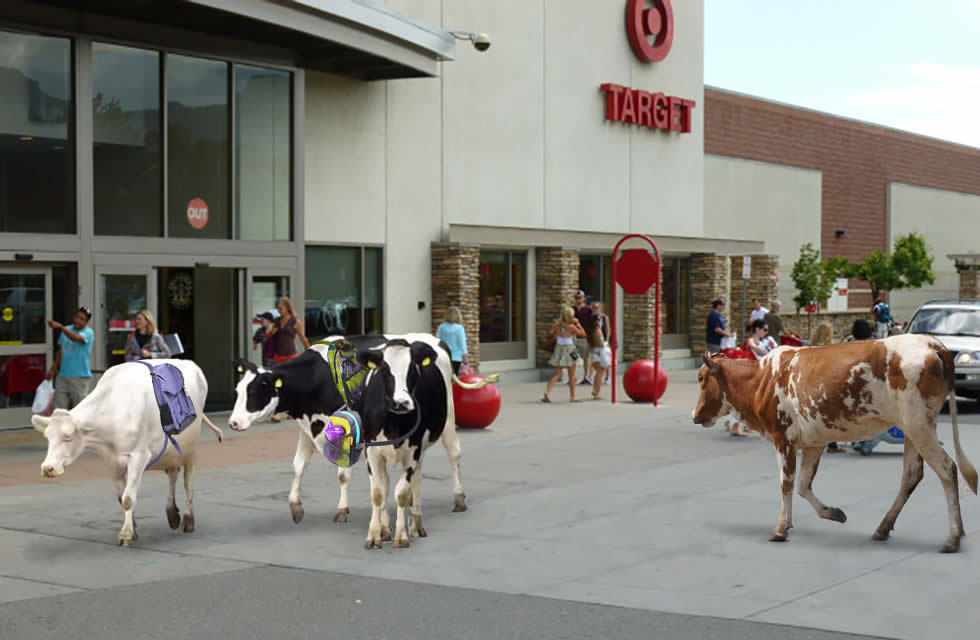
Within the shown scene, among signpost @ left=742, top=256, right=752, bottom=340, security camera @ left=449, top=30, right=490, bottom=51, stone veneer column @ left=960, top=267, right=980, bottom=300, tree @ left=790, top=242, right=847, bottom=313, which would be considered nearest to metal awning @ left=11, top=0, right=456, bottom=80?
security camera @ left=449, top=30, right=490, bottom=51

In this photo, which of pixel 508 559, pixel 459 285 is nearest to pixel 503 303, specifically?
pixel 459 285

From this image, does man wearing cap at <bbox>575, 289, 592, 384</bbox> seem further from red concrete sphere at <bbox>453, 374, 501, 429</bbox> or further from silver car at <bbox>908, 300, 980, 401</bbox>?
red concrete sphere at <bbox>453, 374, 501, 429</bbox>

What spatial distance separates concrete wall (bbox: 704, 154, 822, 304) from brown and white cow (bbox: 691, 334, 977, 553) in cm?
3257

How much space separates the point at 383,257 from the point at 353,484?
11888mm

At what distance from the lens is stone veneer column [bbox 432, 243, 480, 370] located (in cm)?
2511

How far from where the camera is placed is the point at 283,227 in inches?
820

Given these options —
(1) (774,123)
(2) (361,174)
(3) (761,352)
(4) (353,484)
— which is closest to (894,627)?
(4) (353,484)

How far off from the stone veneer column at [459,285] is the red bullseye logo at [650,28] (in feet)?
28.9

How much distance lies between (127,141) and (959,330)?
14.8 meters

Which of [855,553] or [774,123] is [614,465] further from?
[774,123]

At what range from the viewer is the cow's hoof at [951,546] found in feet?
30.1

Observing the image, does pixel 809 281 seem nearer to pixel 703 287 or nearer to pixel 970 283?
pixel 703 287

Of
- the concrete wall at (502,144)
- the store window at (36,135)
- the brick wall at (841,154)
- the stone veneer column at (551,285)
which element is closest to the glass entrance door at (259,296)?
the concrete wall at (502,144)

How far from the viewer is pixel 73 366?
15.7 metres
